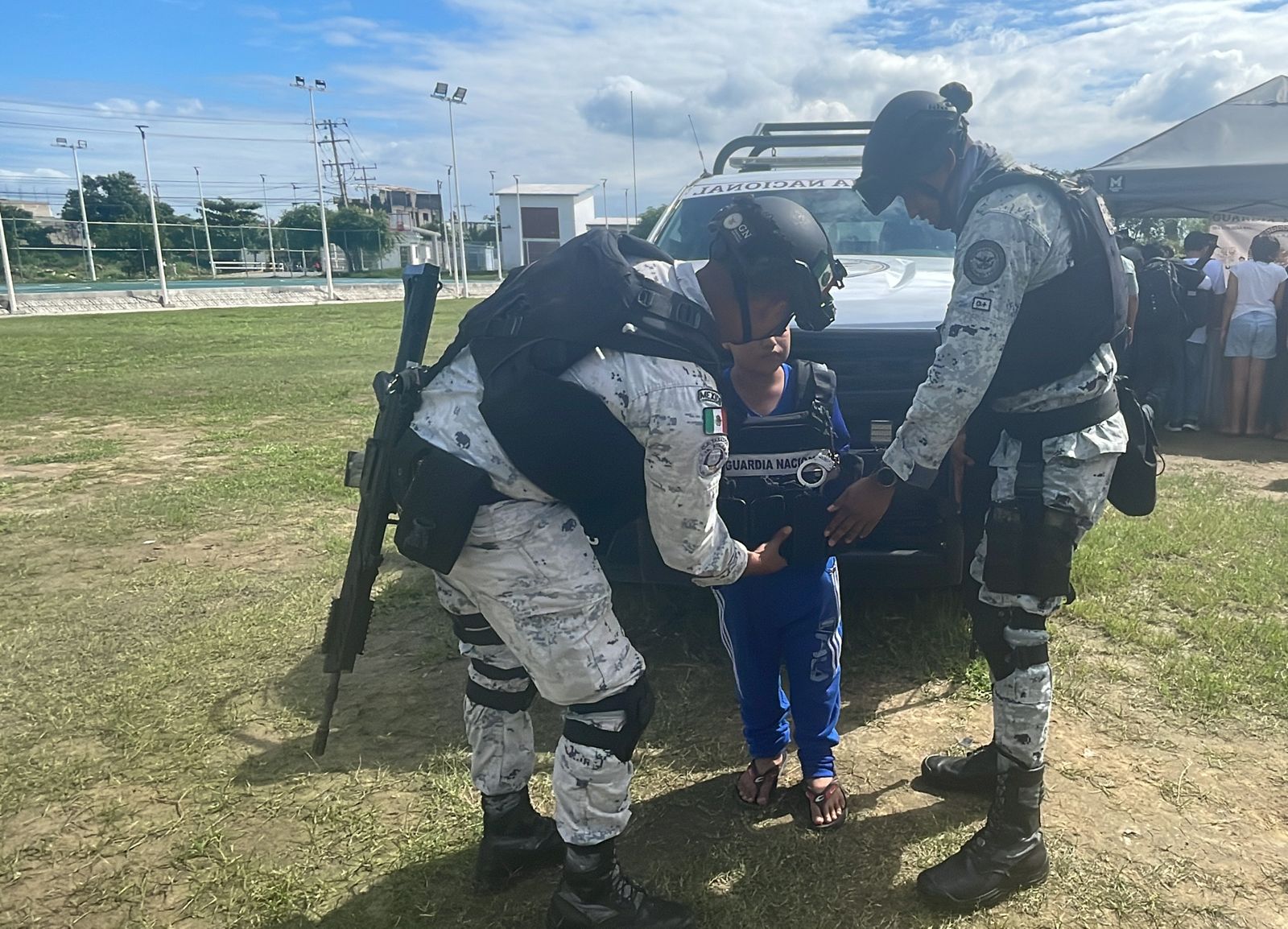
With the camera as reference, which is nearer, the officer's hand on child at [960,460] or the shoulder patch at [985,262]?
the shoulder patch at [985,262]

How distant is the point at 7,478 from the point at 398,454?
667cm

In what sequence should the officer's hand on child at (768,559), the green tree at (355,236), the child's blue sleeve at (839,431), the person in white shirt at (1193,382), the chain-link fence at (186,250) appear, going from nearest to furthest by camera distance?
1. the officer's hand on child at (768,559)
2. the child's blue sleeve at (839,431)
3. the person in white shirt at (1193,382)
4. the chain-link fence at (186,250)
5. the green tree at (355,236)

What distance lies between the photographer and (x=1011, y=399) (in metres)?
2.33

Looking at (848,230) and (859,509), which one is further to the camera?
(848,230)

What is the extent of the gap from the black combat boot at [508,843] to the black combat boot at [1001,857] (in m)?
1.04

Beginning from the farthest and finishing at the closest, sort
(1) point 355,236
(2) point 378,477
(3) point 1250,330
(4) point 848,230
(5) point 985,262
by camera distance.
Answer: (1) point 355,236
(3) point 1250,330
(4) point 848,230
(2) point 378,477
(5) point 985,262

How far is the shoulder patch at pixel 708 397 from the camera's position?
1.91m

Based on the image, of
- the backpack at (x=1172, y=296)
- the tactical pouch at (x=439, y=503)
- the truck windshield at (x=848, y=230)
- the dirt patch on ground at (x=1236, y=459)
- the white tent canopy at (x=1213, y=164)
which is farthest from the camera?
the white tent canopy at (x=1213, y=164)

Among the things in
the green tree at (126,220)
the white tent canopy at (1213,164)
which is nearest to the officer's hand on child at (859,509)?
the white tent canopy at (1213,164)

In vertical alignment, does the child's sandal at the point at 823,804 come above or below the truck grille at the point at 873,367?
below

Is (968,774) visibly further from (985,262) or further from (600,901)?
(985,262)

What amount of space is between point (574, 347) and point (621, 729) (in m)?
0.92

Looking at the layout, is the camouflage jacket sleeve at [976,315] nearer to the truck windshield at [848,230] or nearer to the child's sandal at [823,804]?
the child's sandal at [823,804]

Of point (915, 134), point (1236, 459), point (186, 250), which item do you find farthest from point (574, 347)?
point (186, 250)
